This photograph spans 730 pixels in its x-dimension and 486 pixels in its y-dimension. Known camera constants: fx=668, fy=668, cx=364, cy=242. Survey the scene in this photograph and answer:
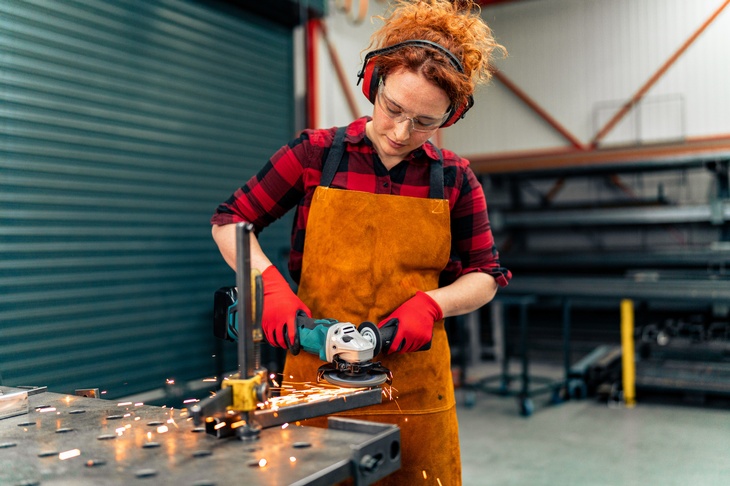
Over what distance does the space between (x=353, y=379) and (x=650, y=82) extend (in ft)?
23.3

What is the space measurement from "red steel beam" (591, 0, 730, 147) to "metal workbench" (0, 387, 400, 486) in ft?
23.9

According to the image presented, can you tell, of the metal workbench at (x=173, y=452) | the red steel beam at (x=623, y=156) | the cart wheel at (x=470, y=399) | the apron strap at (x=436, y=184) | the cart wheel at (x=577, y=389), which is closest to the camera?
the metal workbench at (x=173, y=452)

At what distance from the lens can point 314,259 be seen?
5.73 feet

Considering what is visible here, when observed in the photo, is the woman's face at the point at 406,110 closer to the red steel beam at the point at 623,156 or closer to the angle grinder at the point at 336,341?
the angle grinder at the point at 336,341

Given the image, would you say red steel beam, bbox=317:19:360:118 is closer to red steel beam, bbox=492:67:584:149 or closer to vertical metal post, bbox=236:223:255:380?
red steel beam, bbox=492:67:584:149

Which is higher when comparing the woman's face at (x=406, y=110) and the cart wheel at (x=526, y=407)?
the woman's face at (x=406, y=110)

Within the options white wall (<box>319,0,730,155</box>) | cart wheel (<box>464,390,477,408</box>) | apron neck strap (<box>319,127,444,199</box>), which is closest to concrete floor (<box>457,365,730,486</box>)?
cart wheel (<box>464,390,477,408</box>)

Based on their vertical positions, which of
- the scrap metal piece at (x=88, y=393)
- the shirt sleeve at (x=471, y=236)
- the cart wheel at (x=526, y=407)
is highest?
the shirt sleeve at (x=471, y=236)

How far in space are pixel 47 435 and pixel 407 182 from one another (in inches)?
40.3

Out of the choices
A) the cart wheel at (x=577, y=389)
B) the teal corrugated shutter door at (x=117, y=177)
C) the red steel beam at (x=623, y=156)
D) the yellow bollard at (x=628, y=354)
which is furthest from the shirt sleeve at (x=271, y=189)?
the red steel beam at (x=623, y=156)

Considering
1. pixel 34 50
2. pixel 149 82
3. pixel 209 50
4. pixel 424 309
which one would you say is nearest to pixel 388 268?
pixel 424 309

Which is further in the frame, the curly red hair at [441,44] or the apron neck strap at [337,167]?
the apron neck strap at [337,167]

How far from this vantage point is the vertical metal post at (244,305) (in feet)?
3.76

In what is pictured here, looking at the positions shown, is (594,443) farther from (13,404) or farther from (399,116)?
(13,404)
